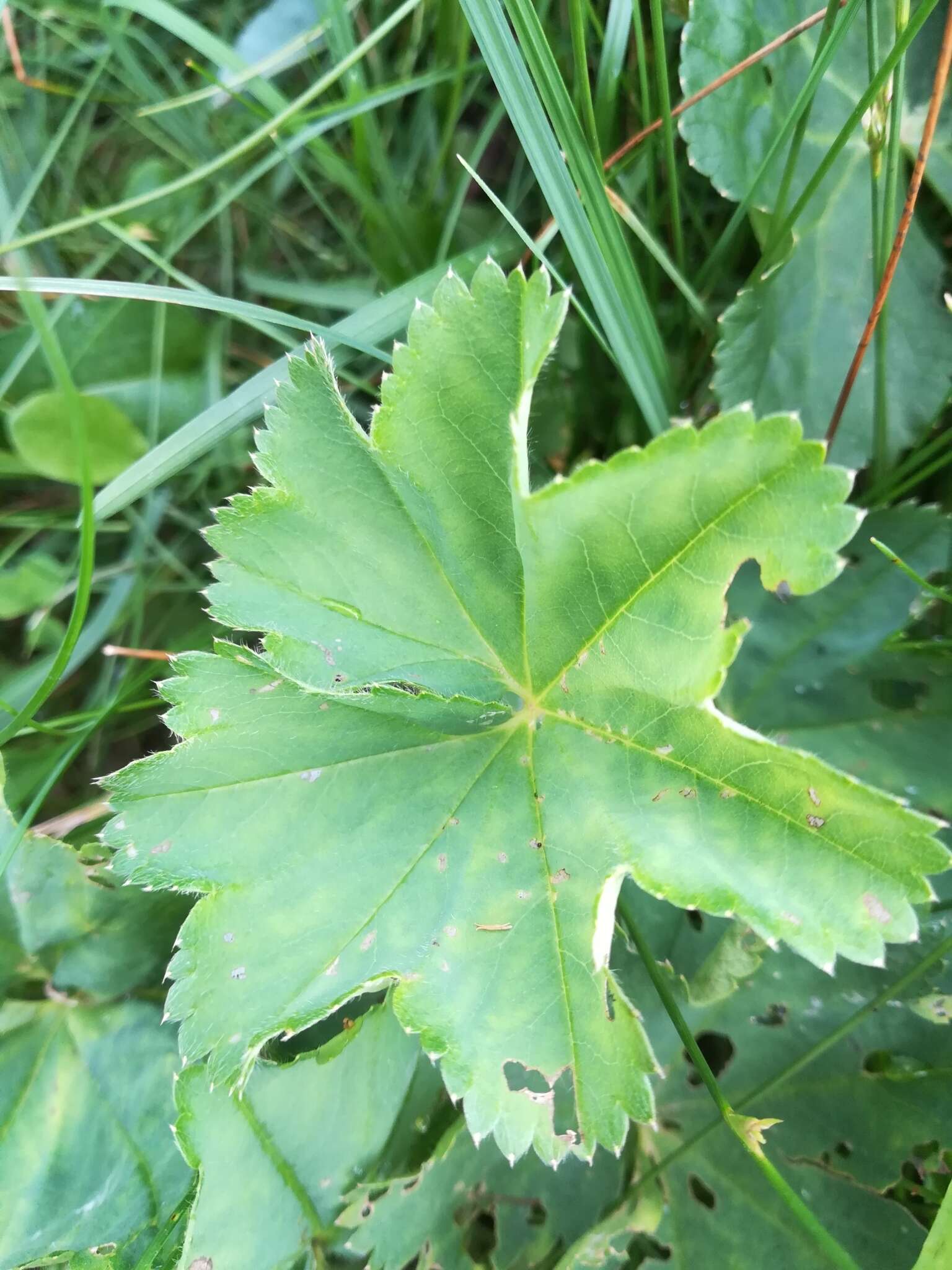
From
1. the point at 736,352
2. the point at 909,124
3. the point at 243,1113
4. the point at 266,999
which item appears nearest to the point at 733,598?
the point at 736,352

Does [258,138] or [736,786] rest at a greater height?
[258,138]

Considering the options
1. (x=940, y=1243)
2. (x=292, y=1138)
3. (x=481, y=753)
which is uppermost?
(x=481, y=753)

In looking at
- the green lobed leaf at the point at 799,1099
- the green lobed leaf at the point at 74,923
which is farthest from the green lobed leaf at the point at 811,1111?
the green lobed leaf at the point at 74,923

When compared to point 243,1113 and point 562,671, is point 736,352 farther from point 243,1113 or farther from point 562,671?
point 243,1113

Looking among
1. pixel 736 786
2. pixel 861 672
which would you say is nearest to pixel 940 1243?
pixel 736 786

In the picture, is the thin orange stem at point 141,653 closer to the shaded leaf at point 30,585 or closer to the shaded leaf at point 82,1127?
the shaded leaf at point 30,585

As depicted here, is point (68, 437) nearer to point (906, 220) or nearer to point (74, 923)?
point (74, 923)

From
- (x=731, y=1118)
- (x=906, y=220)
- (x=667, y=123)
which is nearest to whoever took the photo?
(x=731, y=1118)
